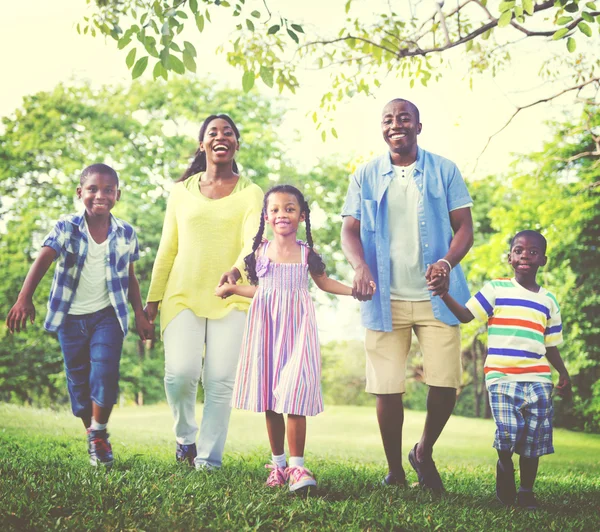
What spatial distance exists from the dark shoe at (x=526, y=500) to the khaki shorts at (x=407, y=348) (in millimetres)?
773

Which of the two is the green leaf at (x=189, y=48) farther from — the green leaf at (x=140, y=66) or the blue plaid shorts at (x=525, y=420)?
the blue plaid shorts at (x=525, y=420)

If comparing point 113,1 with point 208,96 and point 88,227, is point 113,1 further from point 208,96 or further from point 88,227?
point 208,96

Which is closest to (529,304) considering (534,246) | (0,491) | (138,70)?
(534,246)

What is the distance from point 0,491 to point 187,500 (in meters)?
1.05

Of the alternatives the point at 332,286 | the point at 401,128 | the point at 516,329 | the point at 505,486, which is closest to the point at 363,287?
the point at 332,286

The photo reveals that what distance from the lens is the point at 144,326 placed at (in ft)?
16.9

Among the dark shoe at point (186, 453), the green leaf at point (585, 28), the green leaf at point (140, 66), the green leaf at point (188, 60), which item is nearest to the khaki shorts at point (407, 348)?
the dark shoe at point (186, 453)

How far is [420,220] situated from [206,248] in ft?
4.87

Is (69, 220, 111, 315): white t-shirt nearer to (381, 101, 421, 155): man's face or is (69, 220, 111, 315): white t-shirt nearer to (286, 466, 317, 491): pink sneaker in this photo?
(286, 466, 317, 491): pink sneaker

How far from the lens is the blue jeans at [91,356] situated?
500cm

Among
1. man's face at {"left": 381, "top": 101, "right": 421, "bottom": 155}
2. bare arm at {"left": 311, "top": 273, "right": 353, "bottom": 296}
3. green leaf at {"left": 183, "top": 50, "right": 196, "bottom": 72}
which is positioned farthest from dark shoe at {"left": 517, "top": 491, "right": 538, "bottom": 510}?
green leaf at {"left": 183, "top": 50, "right": 196, "bottom": 72}

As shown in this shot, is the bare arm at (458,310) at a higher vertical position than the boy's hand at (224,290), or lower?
lower

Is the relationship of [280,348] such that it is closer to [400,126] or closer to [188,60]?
[400,126]

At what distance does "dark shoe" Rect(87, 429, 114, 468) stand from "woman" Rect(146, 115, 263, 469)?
19.4 inches
